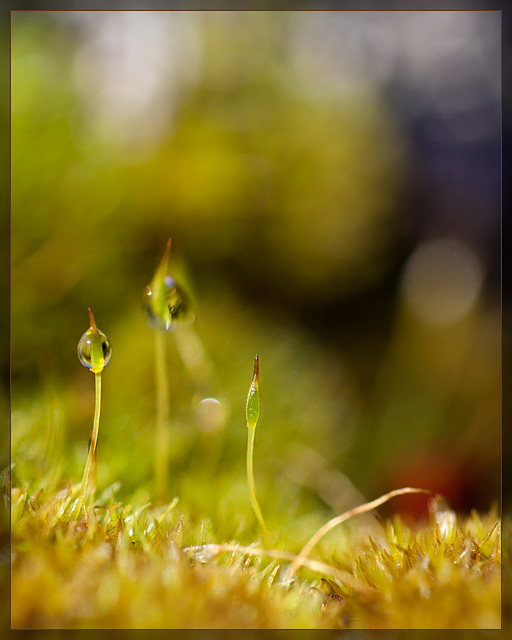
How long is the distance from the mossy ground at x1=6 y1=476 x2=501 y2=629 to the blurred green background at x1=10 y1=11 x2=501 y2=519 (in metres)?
0.18

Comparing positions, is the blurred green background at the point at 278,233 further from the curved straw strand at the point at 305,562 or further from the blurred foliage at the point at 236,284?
the curved straw strand at the point at 305,562

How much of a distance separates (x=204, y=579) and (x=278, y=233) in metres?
0.72

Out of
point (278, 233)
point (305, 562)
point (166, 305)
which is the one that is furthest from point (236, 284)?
point (305, 562)

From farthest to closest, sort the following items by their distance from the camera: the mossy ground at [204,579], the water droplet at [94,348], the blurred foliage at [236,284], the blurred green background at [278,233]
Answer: the blurred green background at [278,233] → the blurred foliage at [236,284] → the water droplet at [94,348] → the mossy ground at [204,579]

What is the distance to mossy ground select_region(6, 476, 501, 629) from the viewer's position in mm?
259

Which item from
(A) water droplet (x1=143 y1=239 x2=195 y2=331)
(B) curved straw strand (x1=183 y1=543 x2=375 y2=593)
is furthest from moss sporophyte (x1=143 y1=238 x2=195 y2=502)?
(B) curved straw strand (x1=183 y1=543 x2=375 y2=593)

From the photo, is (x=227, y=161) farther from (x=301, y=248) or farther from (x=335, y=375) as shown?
(x=335, y=375)

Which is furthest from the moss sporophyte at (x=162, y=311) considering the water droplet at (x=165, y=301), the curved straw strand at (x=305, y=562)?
the curved straw strand at (x=305, y=562)

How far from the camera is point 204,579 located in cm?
30

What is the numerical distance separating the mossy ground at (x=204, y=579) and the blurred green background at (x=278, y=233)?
0.18 metres

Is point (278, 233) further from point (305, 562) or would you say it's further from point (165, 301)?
point (305, 562)

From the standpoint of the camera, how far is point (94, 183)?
81 centimetres

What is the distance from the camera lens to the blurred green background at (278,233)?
0.67 meters

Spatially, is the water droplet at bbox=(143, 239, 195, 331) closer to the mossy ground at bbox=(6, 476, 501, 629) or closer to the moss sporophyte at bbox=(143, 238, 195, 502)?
the moss sporophyte at bbox=(143, 238, 195, 502)
